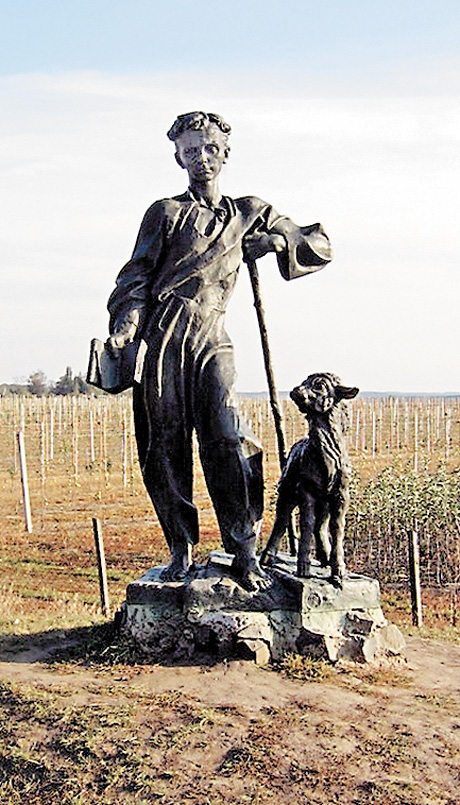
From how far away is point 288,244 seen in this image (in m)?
7.54

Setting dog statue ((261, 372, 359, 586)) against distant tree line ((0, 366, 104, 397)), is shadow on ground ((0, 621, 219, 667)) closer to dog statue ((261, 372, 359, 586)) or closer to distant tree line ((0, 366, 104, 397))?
dog statue ((261, 372, 359, 586))

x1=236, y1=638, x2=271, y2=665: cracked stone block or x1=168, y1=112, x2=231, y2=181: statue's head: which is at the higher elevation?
x1=168, y1=112, x2=231, y2=181: statue's head

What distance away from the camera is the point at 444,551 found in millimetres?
15625

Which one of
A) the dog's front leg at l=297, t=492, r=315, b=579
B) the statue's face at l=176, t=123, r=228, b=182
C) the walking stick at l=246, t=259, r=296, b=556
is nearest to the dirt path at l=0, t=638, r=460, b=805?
the dog's front leg at l=297, t=492, r=315, b=579

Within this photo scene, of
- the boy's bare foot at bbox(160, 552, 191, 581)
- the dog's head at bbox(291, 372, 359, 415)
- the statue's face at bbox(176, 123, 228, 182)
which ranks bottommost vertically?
the boy's bare foot at bbox(160, 552, 191, 581)

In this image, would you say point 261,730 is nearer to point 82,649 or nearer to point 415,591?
point 82,649

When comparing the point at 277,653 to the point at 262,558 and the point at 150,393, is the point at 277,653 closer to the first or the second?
the point at 262,558

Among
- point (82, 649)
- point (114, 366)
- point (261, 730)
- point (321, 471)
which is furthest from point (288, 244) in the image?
point (261, 730)

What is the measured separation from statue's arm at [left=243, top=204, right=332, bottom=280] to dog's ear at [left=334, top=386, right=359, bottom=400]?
1.18 meters

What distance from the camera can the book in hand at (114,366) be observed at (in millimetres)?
6859

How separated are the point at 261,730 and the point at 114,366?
2624mm

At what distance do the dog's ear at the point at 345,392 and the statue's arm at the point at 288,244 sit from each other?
1.18m

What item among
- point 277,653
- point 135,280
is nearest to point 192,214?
point 135,280

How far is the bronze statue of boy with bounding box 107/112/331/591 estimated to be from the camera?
7.03 m
